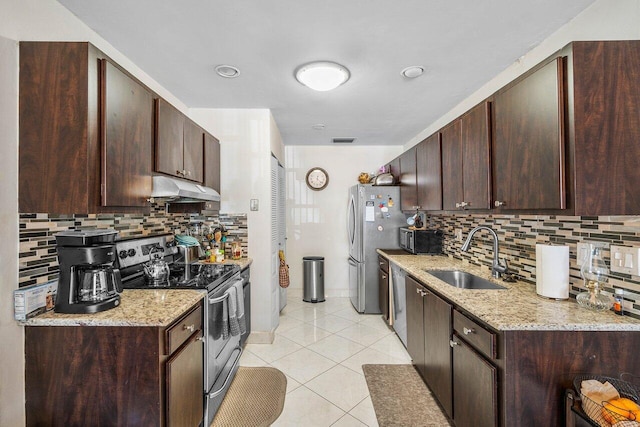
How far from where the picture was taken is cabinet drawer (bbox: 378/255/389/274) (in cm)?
346

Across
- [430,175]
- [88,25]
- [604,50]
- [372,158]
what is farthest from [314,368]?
[372,158]

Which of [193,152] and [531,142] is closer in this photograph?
[531,142]

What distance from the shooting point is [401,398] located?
2.15m

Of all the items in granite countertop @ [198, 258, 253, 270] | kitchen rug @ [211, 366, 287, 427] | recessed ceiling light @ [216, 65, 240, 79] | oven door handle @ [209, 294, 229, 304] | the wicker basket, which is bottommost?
kitchen rug @ [211, 366, 287, 427]

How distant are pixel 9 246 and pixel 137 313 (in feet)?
2.02

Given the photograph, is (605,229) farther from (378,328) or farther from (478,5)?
(378,328)

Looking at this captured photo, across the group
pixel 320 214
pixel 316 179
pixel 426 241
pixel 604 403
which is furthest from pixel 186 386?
pixel 316 179

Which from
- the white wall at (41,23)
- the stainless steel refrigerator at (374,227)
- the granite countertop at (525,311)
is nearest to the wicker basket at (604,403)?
the granite countertop at (525,311)

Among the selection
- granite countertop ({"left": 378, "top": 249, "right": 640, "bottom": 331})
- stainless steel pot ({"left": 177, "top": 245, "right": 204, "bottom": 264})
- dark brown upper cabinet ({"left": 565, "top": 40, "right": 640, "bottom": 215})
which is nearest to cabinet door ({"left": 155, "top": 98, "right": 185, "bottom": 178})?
stainless steel pot ({"left": 177, "top": 245, "right": 204, "bottom": 264})

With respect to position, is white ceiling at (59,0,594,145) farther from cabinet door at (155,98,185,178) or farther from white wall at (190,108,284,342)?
cabinet door at (155,98,185,178)

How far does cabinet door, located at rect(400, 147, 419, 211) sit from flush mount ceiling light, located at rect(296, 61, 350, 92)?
1.42 meters

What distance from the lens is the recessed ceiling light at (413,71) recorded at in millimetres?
2242

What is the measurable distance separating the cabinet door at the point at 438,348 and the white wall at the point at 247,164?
5.43 ft

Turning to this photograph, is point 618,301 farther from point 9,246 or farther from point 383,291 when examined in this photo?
point 9,246
